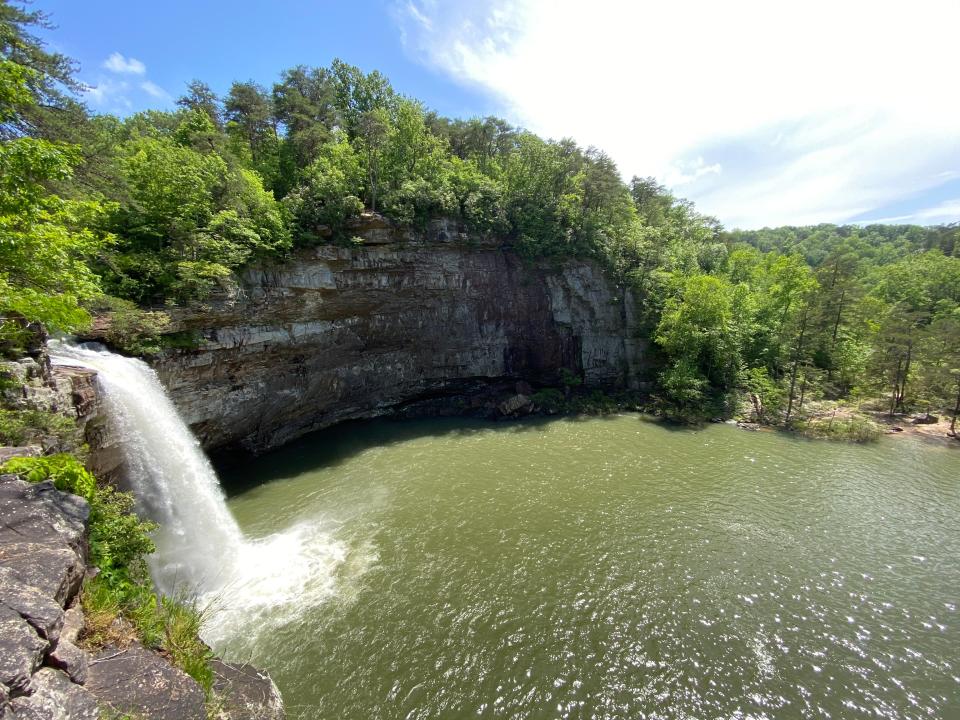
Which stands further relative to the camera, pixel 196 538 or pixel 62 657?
pixel 196 538

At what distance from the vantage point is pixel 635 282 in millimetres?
29203

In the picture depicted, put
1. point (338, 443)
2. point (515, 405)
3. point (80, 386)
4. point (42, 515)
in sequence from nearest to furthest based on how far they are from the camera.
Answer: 1. point (42, 515)
2. point (80, 386)
3. point (338, 443)
4. point (515, 405)

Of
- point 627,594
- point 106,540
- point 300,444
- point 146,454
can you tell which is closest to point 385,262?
point 300,444

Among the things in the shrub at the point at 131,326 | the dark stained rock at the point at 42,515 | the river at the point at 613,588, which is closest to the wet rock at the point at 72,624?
the dark stained rock at the point at 42,515

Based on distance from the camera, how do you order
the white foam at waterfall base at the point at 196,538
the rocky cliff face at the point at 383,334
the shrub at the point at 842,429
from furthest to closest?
the shrub at the point at 842,429 < the rocky cliff face at the point at 383,334 < the white foam at waterfall base at the point at 196,538

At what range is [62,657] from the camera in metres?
4.04

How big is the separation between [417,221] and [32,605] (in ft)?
72.9

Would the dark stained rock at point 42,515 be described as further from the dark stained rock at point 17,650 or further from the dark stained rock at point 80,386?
the dark stained rock at point 80,386

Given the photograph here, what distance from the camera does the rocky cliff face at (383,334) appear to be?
1788cm

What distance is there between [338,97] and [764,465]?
120ft

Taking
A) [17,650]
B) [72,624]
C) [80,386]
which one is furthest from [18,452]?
[17,650]

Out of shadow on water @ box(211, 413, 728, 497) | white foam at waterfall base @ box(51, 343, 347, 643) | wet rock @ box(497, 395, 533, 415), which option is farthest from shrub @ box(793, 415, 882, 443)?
white foam at waterfall base @ box(51, 343, 347, 643)

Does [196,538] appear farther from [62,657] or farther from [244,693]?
[62,657]

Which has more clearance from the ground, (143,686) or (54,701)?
(54,701)
